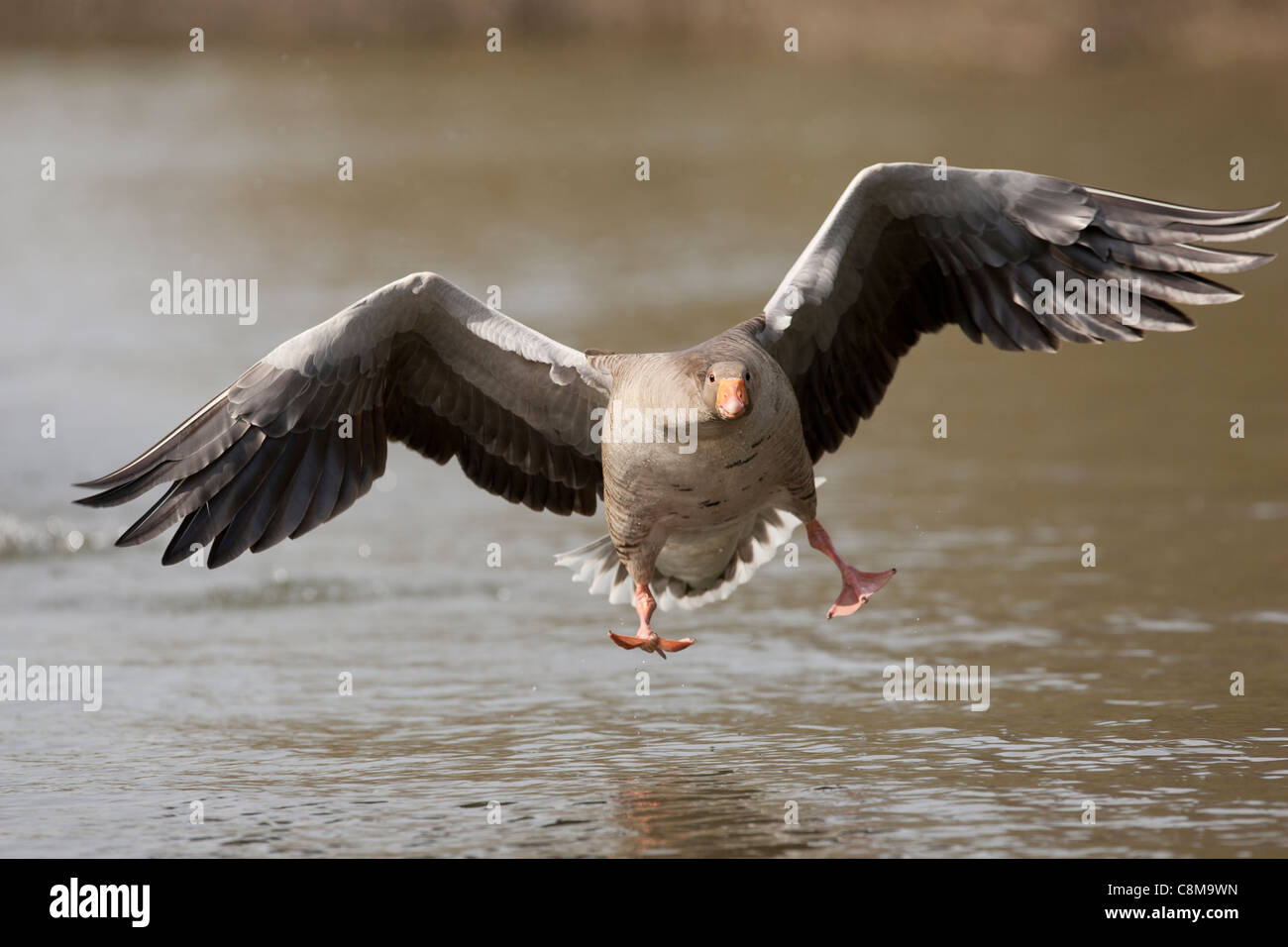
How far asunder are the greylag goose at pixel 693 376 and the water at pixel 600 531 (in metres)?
0.89

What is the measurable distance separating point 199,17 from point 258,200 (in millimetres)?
7062

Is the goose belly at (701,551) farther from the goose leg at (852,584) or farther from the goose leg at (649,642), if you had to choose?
the goose leg at (649,642)

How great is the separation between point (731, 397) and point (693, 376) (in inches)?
11.4

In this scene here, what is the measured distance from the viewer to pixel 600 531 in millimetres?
11438

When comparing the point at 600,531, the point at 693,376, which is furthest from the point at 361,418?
the point at 600,531

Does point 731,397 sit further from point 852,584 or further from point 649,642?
point 852,584

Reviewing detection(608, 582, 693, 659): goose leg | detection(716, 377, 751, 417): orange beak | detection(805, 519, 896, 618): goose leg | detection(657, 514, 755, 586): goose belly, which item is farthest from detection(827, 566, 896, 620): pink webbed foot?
detection(716, 377, 751, 417): orange beak

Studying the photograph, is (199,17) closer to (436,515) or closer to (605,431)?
(436,515)

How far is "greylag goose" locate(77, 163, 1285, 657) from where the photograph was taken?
710 centimetres

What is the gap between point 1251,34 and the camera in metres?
22.1

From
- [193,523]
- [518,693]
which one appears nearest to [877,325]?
[518,693]

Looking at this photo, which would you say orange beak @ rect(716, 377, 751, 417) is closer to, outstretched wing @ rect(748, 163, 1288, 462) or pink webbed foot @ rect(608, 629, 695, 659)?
outstretched wing @ rect(748, 163, 1288, 462)

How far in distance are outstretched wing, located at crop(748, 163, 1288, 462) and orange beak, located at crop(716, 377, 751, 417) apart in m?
0.81

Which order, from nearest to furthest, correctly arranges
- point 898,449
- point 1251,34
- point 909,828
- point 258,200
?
point 909,828 < point 898,449 < point 258,200 < point 1251,34
